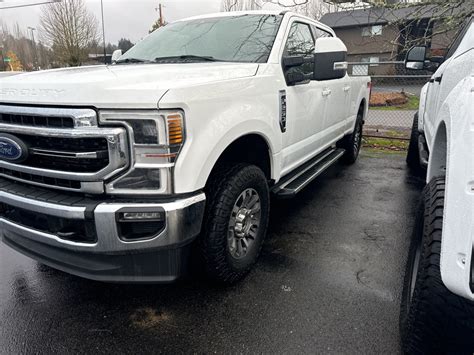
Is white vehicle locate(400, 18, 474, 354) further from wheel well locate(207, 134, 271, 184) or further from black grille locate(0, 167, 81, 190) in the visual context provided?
black grille locate(0, 167, 81, 190)

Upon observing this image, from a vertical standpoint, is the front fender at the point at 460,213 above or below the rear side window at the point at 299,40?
below

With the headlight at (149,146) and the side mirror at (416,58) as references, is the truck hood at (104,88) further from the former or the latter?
the side mirror at (416,58)

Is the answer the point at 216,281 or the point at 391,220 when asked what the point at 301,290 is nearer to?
the point at 216,281

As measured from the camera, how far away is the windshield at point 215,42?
Result: 10.6 feet

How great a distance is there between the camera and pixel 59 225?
2.14m

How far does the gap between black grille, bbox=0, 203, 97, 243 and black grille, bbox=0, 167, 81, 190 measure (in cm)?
19

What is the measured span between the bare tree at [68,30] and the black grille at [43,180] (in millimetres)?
24388

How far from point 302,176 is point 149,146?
87.1 inches

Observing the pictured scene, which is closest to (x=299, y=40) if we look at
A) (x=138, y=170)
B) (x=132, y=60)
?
(x=132, y=60)

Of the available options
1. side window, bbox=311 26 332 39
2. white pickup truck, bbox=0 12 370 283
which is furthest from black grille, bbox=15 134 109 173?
side window, bbox=311 26 332 39

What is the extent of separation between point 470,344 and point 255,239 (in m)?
1.61

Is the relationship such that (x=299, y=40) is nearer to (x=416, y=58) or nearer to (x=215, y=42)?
(x=215, y=42)

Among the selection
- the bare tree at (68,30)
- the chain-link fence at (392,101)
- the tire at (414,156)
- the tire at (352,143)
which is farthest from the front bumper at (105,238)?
the bare tree at (68,30)

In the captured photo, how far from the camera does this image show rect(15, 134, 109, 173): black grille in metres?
1.99
